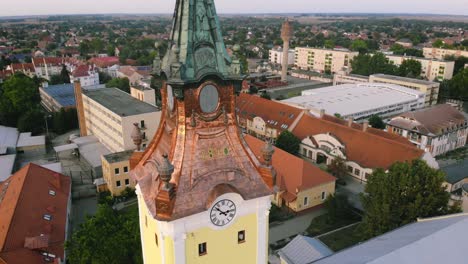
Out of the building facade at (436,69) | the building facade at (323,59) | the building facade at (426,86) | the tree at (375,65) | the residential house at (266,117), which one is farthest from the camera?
the building facade at (323,59)

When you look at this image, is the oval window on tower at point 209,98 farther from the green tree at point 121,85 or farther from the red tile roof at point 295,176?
the green tree at point 121,85

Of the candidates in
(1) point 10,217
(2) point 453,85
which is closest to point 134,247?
(1) point 10,217

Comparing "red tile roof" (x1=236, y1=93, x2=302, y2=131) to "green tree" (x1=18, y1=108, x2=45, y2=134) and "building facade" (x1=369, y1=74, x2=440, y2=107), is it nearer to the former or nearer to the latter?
"green tree" (x1=18, y1=108, x2=45, y2=134)

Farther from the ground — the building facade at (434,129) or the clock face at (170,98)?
the clock face at (170,98)

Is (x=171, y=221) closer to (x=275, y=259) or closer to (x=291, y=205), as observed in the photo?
(x=275, y=259)

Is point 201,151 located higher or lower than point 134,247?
higher

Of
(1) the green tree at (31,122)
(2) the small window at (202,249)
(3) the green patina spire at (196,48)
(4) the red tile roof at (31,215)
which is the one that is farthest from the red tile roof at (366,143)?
(1) the green tree at (31,122)
